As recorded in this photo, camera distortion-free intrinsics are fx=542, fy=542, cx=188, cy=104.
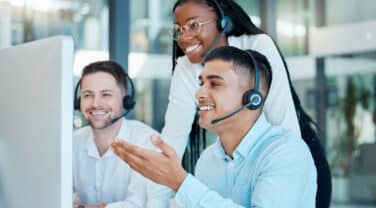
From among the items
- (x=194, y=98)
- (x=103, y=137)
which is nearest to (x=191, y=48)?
(x=194, y=98)

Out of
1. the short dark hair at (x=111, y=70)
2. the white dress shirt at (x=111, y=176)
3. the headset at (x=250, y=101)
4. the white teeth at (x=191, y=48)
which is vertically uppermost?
the white teeth at (x=191, y=48)

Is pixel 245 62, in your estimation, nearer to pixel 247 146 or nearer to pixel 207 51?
pixel 247 146

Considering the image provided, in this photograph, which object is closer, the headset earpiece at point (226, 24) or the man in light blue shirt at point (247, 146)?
the man in light blue shirt at point (247, 146)

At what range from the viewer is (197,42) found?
1.67 meters

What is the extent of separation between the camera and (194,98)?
5.60 ft

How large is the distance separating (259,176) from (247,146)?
0.11 meters

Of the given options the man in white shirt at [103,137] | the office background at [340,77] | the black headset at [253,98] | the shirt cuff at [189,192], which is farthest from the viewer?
the office background at [340,77]

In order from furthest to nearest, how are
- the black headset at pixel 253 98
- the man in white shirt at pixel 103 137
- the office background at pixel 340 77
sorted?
the office background at pixel 340 77 < the man in white shirt at pixel 103 137 < the black headset at pixel 253 98

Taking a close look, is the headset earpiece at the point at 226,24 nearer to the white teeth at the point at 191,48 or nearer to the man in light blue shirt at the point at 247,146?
the white teeth at the point at 191,48

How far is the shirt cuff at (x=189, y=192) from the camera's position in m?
1.06

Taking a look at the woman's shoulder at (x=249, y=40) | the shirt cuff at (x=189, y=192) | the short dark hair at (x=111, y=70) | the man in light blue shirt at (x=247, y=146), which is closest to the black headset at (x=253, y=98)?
the man in light blue shirt at (x=247, y=146)

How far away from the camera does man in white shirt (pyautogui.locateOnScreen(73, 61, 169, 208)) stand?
1.68 meters

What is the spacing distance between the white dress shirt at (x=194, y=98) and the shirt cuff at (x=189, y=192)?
559 mm

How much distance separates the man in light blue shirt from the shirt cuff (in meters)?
0.02
